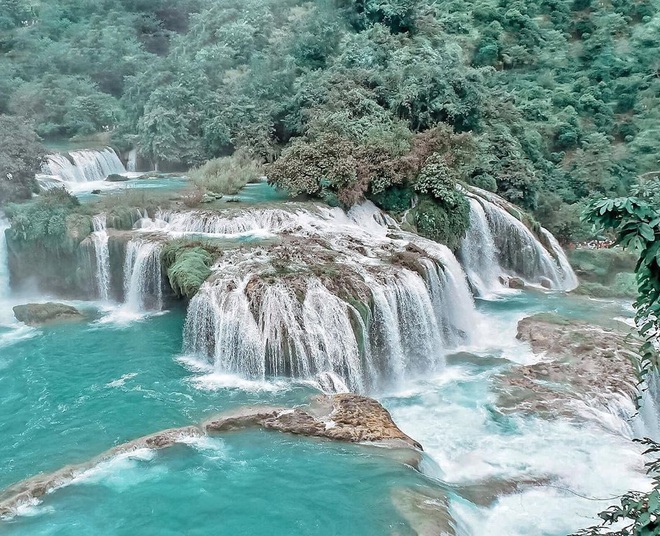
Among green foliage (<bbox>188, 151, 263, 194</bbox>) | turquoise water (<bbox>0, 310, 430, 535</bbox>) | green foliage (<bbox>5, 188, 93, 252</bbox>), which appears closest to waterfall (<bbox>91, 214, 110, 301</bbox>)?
green foliage (<bbox>5, 188, 93, 252</bbox>)

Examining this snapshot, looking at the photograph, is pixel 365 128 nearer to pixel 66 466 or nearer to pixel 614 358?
pixel 614 358

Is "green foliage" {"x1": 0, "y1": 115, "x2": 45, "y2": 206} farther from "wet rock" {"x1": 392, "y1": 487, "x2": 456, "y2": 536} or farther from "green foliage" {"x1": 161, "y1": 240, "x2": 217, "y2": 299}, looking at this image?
"wet rock" {"x1": 392, "y1": 487, "x2": 456, "y2": 536}

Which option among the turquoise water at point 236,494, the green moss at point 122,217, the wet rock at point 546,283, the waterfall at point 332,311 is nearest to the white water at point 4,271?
the green moss at point 122,217

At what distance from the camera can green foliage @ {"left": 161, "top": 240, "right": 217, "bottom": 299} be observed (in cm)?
1210

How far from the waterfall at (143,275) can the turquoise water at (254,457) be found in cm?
161

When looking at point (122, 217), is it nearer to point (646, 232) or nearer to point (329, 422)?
point (329, 422)

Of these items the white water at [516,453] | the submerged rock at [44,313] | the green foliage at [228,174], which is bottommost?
the white water at [516,453]

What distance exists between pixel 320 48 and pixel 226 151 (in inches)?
286

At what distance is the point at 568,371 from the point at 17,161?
15742 millimetres

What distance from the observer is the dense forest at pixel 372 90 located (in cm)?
1741

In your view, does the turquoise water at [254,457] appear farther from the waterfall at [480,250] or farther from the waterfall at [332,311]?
the waterfall at [480,250]

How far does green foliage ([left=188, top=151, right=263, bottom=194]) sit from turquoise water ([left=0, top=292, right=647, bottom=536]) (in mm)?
6548

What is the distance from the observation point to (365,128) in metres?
20.1

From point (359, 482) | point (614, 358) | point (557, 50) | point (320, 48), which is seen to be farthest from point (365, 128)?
point (557, 50)
